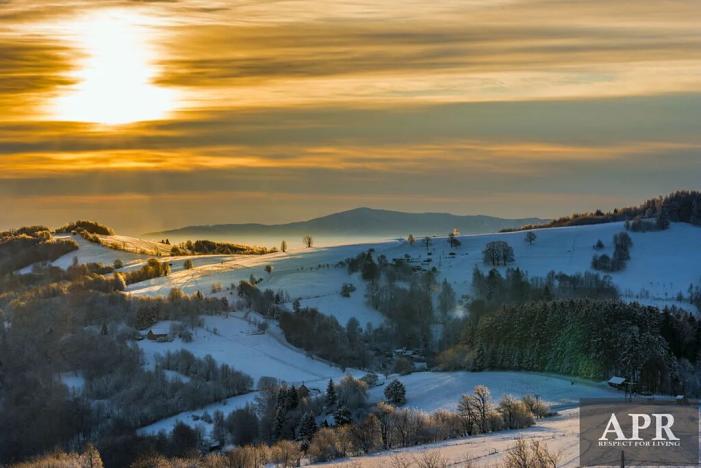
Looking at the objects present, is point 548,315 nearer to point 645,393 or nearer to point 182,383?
point 645,393

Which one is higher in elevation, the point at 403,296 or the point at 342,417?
the point at 403,296

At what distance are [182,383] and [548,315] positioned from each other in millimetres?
49325

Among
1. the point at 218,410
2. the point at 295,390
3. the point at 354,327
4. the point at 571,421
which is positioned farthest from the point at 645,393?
the point at 354,327

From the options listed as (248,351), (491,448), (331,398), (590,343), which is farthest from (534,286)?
(491,448)

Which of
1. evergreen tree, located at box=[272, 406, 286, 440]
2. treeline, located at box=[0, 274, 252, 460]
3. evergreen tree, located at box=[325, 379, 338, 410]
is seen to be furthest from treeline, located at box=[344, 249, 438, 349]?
evergreen tree, located at box=[272, 406, 286, 440]

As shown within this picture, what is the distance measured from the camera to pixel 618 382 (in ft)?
382

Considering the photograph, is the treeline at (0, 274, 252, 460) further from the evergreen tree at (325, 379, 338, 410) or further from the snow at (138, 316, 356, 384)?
the evergreen tree at (325, 379, 338, 410)

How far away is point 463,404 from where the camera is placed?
99750 mm

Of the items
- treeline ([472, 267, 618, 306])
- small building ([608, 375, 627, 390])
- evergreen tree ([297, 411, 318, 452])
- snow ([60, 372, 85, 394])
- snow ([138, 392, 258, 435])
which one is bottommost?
snow ([138, 392, 258, 435])

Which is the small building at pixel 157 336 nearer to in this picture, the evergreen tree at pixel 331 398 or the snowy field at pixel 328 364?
the snowy field at pixel 328 364

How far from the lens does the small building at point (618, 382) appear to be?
115787 millimetres

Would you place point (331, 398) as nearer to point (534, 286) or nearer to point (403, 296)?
point (403, 296)

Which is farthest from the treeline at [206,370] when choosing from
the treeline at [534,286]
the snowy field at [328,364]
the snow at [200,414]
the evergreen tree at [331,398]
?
the treeline at [534,286]

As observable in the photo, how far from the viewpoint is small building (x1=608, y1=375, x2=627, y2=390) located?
115787 millimetres
